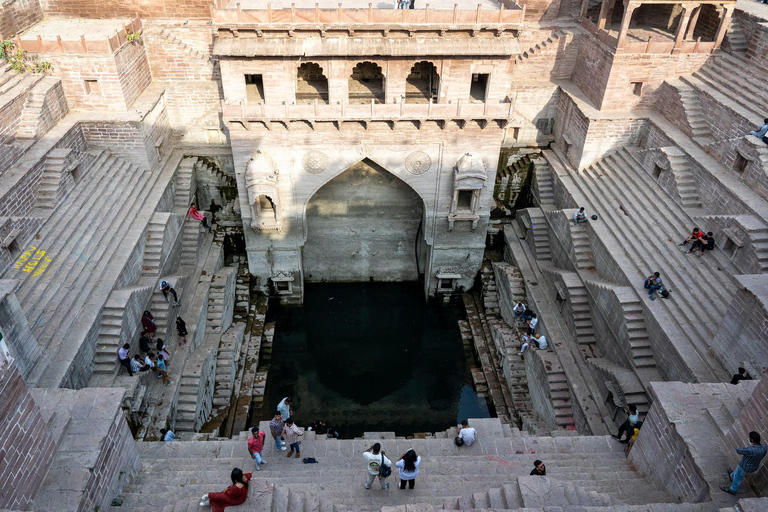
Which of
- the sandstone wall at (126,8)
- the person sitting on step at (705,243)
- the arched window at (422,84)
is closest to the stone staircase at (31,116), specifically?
the sandstone wall at (126,8)

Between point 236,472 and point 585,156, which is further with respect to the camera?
point 585,156

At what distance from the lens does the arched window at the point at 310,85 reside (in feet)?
64.0

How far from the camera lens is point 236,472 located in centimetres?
898

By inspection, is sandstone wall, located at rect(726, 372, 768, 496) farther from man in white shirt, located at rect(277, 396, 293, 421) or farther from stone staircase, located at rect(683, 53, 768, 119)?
stone staircase, located at rect(683, 53, 768, 119)

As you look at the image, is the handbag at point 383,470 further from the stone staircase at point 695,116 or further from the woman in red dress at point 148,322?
the stone staircase at point 695,116

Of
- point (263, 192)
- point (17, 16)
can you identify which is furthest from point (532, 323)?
point (17, 16)

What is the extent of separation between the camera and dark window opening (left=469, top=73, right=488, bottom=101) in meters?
19.9

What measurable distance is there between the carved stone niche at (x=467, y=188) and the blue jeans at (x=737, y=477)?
40.6 ft

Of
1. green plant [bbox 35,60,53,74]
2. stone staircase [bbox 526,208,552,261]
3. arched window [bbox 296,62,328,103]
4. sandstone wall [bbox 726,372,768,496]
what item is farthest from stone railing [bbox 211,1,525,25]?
sandstone wall [bbox 726,372,768,496]

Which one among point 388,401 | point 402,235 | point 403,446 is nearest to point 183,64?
point 402,235

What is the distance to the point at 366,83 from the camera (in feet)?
66.8

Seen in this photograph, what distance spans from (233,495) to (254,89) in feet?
50.1

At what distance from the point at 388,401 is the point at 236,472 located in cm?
1067

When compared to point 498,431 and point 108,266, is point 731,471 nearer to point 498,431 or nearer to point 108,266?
point 498,431
